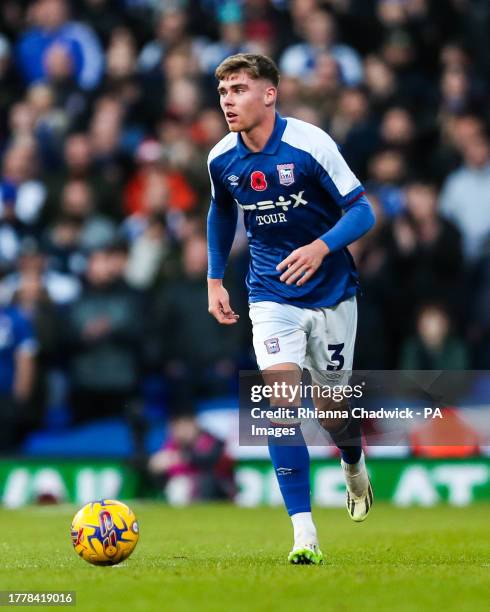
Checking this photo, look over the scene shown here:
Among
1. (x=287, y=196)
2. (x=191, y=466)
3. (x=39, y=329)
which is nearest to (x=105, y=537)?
(x=287, y=196)

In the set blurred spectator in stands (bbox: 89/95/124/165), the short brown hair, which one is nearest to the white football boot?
the short brown hair

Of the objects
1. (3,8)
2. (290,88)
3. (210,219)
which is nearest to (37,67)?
(3,8)

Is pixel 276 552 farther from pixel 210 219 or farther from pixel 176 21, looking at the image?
Result: pixel 176 21

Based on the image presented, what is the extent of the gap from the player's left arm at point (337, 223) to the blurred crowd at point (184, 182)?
6.40m

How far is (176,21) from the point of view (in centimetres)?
1748

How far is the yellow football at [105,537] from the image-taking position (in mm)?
6879

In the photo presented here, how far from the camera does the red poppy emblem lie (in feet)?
24.6

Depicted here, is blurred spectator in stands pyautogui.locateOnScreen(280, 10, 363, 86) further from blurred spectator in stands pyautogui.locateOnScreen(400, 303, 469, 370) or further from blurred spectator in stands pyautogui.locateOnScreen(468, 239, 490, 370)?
blurred spectator in stands pyautogui.locateOnScreen(400, 303, 469, 370)

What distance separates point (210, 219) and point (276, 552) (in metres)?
2.05

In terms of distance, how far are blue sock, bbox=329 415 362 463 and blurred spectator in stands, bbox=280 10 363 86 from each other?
8505 millimetres

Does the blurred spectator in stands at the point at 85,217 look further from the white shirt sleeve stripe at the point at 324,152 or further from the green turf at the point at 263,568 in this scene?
the white shirt sleeve stripe at the point at 324,152

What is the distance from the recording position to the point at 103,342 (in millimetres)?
14516

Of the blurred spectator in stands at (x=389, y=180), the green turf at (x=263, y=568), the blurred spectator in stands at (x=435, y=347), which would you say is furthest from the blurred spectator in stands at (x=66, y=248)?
the green turf at (x=263, y=568)

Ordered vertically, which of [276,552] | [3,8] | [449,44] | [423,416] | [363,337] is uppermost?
[3,8]
